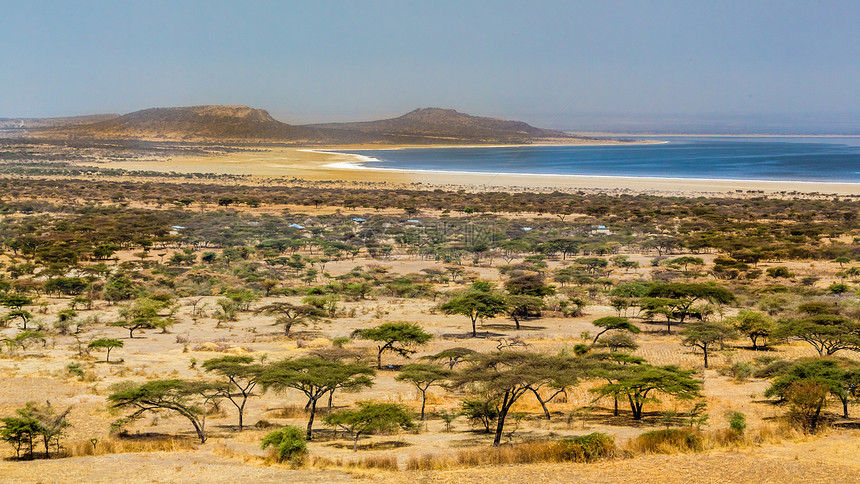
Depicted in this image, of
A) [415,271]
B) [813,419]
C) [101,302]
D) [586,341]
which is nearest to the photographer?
[813,419]

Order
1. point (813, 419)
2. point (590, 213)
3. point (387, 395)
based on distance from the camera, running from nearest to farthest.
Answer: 1. point (813, 419)
2. point (387, 395)
3. point (590, 213)

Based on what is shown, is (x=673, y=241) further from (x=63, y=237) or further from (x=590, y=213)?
(x=63, y=237)

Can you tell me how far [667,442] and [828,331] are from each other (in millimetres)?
11048

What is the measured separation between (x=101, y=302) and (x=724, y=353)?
2998 cm

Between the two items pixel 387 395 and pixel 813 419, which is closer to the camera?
pixel 813 419

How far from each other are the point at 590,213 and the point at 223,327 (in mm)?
51098

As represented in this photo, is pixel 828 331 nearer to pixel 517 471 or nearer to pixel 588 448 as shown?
pixel 588 448

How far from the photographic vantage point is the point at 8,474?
1410 cm

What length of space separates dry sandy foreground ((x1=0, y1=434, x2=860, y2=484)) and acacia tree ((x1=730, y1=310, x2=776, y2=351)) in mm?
12891

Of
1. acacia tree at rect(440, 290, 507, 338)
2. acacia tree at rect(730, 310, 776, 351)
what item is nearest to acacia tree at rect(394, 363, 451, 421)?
acacia tree at rect(440, 290, 507, 338)

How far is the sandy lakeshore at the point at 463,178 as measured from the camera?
103 meters

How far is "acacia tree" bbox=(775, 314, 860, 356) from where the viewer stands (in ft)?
77.7

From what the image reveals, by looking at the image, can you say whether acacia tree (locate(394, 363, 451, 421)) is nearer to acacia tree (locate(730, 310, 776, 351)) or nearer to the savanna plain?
the savanna plain

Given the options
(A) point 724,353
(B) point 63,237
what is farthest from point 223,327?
(B) point 63,237
